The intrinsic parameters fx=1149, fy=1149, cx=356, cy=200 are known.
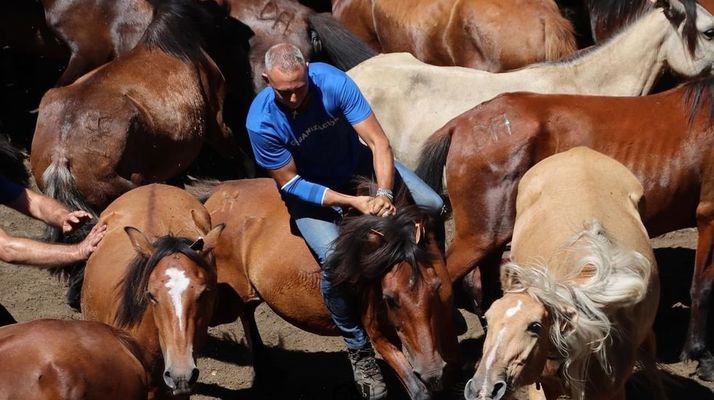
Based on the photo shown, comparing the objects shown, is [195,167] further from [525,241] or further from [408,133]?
[525,241]

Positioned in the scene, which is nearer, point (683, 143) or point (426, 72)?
point (683, 143)

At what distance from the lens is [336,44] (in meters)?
9.09

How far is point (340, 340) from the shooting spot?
288 inches


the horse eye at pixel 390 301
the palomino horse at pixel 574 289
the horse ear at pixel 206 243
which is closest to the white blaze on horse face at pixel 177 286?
the horse ear at pixel 206 243

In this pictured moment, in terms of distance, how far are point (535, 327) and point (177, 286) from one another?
67.2 inches

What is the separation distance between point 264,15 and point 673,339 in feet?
13.8

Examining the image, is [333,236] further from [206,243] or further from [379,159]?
[206,243]

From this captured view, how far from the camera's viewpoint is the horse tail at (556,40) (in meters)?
8.36

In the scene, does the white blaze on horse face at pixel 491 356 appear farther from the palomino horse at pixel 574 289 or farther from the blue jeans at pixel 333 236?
the blue jeans at pixel 333 236

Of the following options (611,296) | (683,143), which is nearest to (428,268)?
(611,296)

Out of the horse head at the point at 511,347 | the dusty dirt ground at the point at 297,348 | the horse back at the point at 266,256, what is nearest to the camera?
the horse head at the point at 511,347

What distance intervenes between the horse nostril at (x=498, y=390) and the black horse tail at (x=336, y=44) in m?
5.12

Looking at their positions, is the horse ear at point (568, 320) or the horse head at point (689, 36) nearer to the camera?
the horse ear at point (568, 320)

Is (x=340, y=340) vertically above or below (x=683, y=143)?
below
